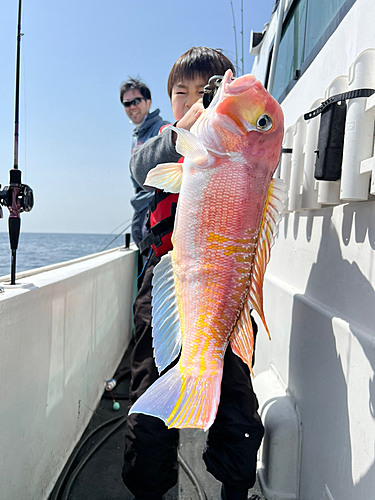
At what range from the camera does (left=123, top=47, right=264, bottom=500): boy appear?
1.57 metres

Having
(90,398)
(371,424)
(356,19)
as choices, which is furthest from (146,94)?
(371,424)

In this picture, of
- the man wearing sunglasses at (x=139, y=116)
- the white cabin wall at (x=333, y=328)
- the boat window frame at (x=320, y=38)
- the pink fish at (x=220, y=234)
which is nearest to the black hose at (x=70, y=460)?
the pink fish at (x=220, y=234)

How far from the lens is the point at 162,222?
1787 mm

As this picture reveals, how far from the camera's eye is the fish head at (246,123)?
3.74ft

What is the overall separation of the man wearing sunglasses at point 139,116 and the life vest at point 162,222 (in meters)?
1.29

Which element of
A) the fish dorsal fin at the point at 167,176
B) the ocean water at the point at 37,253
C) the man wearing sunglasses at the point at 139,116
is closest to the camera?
the fish dorsal fin at the point at 167,176

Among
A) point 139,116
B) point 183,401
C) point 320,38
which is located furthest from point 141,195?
point 183,401

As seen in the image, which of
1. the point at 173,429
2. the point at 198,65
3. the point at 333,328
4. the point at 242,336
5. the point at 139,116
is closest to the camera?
the point at 242,336

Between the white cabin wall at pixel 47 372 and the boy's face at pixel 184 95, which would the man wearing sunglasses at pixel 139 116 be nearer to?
the white cabin wall at pixel 47 372

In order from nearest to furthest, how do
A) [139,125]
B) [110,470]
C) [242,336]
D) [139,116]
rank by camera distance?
[242,336], [110,470], [139,125], [139,116]

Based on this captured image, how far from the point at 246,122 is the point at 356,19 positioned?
795mm

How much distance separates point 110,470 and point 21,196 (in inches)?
62.2

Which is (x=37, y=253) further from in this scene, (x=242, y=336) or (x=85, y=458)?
(x=242, y=336)

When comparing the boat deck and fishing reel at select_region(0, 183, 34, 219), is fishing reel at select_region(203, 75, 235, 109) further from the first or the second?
the boat deck
